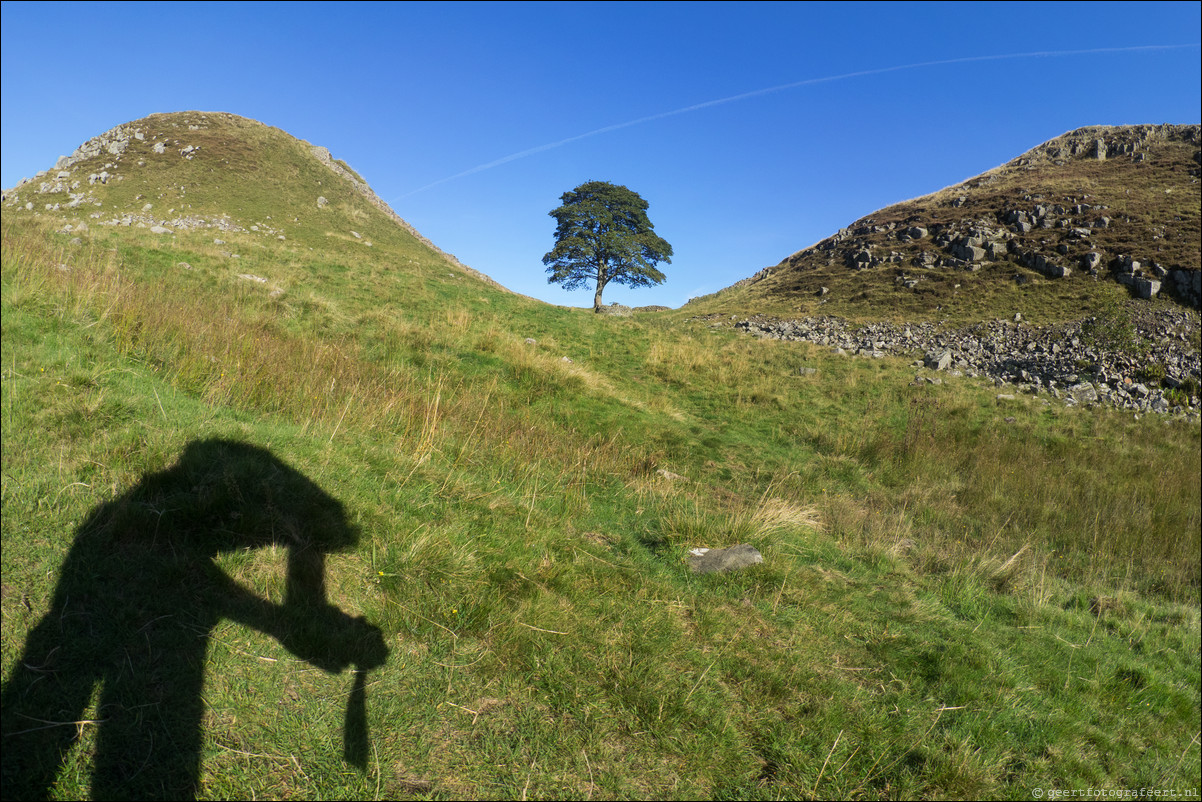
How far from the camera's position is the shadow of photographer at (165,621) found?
2219 millimetres

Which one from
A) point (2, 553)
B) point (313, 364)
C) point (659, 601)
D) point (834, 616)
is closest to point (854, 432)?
point (834, 616)

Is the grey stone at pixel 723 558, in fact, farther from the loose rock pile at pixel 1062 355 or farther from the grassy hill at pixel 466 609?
the loose rock pile at pixel 1062 355

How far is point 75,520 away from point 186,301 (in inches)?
224

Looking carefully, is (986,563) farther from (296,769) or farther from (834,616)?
(296,769)

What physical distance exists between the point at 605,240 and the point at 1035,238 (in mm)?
33536

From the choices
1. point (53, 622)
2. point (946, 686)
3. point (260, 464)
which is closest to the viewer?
point (53, 622)

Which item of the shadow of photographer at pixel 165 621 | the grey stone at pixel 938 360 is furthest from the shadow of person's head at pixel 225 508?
the grey stone at pixel 938 360

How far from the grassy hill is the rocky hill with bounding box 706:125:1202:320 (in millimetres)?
33961

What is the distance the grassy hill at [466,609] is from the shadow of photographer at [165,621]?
14 millimetres

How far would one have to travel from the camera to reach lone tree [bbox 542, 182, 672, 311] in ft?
128

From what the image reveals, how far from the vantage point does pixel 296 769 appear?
2.39m

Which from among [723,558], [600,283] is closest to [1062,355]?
[723,558]

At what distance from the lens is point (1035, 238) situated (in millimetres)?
40094

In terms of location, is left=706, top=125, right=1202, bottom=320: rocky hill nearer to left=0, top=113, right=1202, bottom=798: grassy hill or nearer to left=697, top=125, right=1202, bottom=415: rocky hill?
left=697, top=125, right=1202, bottom=415: rocky hill
